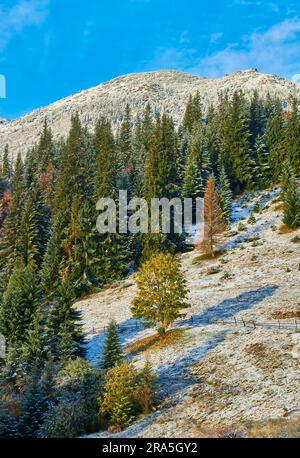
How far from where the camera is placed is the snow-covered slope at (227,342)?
22.5m

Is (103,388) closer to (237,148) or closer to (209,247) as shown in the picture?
(209,247)

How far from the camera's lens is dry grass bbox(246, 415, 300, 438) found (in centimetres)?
1844

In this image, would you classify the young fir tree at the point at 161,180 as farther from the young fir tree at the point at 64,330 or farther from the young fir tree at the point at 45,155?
the young fir tree at the point at 45,155

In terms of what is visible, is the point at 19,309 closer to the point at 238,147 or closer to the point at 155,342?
the point at 155,342

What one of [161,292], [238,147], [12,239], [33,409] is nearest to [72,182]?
[12,239]

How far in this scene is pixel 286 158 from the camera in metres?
81.0

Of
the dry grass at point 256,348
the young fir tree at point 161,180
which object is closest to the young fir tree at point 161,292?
the dry grass at point 256,348

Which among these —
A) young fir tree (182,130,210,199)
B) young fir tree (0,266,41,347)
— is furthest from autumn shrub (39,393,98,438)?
young fir tree (182,130,210,199)

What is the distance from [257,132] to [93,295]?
61.0 metres

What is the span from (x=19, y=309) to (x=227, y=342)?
60.8 feet

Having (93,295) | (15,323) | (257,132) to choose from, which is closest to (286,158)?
(257,132)

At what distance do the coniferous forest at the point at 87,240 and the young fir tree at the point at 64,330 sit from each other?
0.11 meters

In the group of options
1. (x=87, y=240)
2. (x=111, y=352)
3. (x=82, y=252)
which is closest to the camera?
(x=111, y=352)

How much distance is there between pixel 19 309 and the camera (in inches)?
1487
